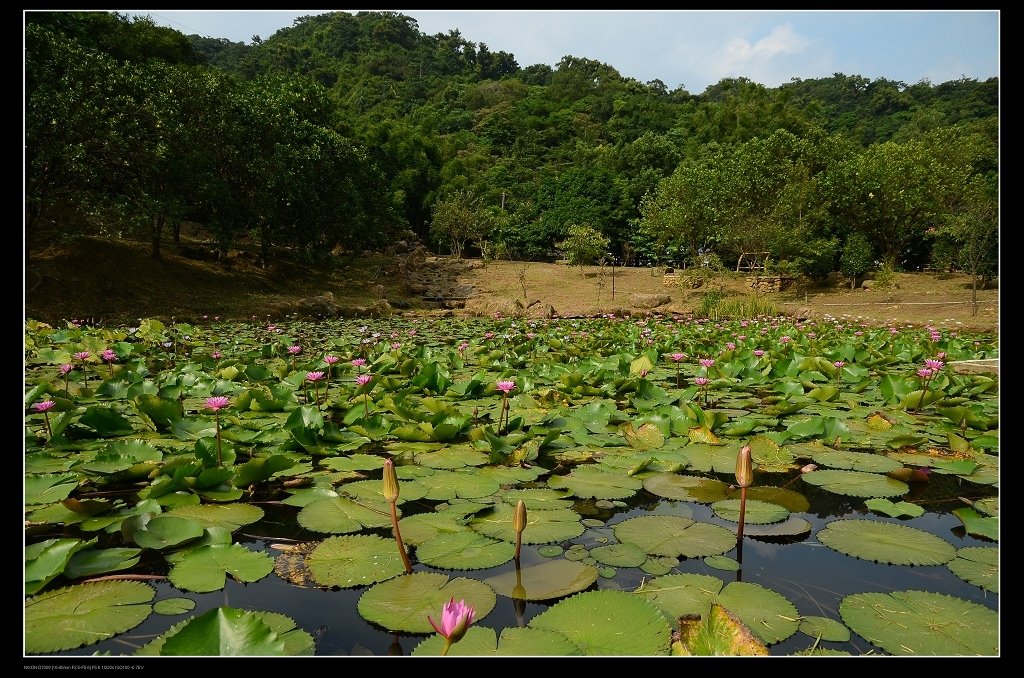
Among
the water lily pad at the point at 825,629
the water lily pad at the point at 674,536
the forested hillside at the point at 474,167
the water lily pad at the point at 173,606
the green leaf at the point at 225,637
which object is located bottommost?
the water lily pad at the point at 825,629

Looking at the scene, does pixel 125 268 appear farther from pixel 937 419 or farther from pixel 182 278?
pixel 937 419

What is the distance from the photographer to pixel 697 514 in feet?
5.51

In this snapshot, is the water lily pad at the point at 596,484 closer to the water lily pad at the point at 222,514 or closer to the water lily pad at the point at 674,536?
the water lily pad at the point at 674,536

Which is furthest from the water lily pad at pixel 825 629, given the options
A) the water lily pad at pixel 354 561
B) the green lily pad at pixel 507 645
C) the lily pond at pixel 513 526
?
the water lily pad at pixel 354 561

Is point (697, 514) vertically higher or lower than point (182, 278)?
lower

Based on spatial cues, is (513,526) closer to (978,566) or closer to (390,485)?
(390,485)

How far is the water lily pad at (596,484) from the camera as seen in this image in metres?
1.80

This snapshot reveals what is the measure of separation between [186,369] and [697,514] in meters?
3.10

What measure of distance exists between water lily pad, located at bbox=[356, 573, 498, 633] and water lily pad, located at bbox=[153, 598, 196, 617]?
1.15ft

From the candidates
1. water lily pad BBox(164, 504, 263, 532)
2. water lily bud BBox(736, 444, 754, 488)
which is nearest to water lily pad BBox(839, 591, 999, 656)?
water lily bud BBox(736, 444, 754, 488)

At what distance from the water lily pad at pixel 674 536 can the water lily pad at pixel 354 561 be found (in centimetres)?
60

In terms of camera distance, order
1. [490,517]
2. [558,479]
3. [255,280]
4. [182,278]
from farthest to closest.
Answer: [255,280], [182,278], [558,479], [490,517]

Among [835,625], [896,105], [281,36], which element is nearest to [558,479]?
[835,625]
